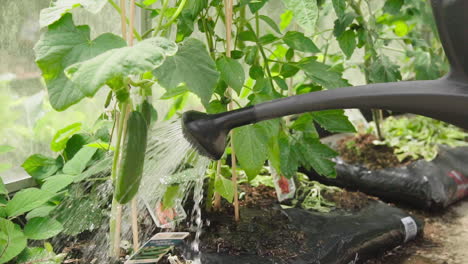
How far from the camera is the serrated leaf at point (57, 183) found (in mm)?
925

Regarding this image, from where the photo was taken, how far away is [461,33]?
18.3 inches

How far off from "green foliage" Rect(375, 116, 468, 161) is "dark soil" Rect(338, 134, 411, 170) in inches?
1.1

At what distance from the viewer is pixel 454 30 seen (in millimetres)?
467

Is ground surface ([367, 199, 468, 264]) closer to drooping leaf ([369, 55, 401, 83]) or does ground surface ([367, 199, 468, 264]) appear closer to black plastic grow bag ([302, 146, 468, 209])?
black plastic grow bag ([302, 146, 468, 209])

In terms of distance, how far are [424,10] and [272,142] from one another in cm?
90

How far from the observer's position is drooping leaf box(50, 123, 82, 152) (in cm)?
114

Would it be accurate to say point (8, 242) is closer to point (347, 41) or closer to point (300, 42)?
point (300, 42)

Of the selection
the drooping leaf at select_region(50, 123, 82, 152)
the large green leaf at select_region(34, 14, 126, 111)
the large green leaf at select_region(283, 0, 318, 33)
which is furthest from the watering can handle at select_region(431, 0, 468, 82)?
the drooping leaf at select_region(50, 123, 82, 152)

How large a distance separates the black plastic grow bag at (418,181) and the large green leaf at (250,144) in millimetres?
887

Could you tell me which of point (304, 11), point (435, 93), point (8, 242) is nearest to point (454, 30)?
point (435, 93)

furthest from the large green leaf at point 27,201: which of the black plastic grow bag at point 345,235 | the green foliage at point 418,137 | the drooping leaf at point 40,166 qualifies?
the green foliage at point 418,137

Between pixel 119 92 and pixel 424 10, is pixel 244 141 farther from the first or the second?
pixel 424 10

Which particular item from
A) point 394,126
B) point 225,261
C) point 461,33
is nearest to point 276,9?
point 394,126

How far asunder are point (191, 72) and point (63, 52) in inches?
7.1
